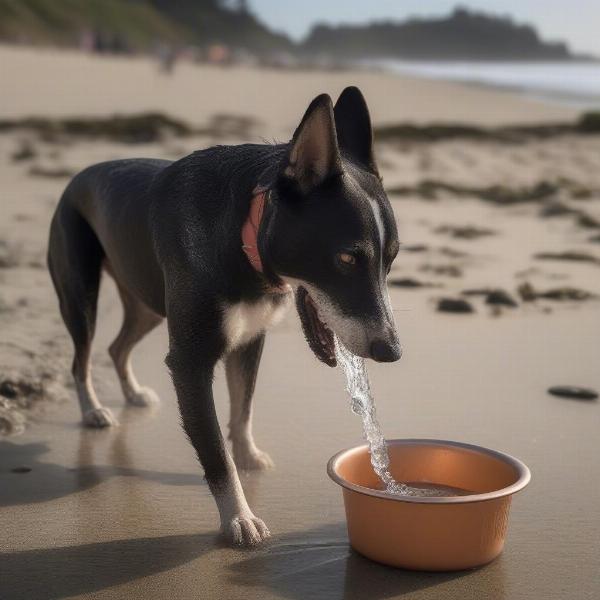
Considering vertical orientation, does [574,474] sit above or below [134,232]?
below

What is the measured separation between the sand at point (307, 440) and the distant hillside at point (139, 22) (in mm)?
45981

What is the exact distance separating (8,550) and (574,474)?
2.17 meters

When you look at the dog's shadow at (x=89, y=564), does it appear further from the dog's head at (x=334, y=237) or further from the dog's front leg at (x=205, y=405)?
the dog's head at (x=334, y=237)

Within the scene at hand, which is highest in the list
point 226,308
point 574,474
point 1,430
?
point 226,308

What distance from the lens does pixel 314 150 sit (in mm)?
3174

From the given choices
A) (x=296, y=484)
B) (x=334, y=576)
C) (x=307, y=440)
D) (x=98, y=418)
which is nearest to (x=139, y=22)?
(x=98, y=418)

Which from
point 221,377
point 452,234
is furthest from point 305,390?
point 452,234

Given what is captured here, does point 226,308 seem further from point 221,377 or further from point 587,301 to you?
point 587,301

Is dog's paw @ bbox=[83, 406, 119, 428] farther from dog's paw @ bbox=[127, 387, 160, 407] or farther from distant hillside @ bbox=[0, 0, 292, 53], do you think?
distant hillside @ bbox=[0, 0, 292, 53]

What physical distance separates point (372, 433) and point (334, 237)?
0.80 metres

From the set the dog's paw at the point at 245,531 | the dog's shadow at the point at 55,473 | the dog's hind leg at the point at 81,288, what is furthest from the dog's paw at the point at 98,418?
the dog's paw at the point at 245,531

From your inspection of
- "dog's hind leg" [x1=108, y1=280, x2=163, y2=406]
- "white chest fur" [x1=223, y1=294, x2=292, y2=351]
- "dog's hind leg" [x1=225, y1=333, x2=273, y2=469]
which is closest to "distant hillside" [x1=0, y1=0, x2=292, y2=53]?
"dog's hind leg" [x1=108, y1=280, x2=163, y2=406]

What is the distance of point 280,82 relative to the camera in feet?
103

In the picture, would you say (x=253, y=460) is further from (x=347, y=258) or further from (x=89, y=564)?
(x=347, y=258)
